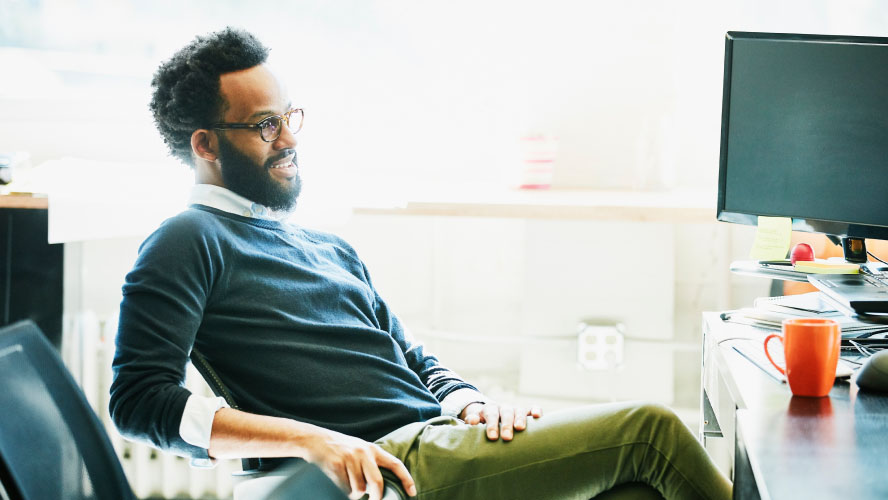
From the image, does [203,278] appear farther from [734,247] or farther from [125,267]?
[734,247]

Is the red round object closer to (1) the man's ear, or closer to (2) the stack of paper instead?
(2) the stack of paper

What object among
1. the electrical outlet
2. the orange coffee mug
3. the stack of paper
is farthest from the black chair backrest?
the electrical outlet

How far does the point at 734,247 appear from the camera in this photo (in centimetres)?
241

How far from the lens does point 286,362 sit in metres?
1.32

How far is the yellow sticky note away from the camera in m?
1.51

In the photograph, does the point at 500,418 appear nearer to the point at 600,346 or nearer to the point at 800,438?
the point at 800,438

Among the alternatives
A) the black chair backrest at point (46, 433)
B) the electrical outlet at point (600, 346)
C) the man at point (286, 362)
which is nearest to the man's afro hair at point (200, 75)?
the man at point (286, 362)

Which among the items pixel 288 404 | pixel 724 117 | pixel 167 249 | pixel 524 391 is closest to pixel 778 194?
pixel 724 117

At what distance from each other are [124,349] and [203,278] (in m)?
0.15

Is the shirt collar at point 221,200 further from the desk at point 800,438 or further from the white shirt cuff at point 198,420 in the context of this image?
the desk at point 800,438

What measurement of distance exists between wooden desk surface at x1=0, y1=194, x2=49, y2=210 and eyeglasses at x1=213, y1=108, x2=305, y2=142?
785mm

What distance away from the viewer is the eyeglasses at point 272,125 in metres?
1.44

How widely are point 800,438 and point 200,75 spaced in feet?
3.47

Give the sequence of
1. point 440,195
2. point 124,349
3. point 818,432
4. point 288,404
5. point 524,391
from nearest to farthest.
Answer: point 818,432 → point 124,349 → point 288,404 → point 440,195 → point 524,391
